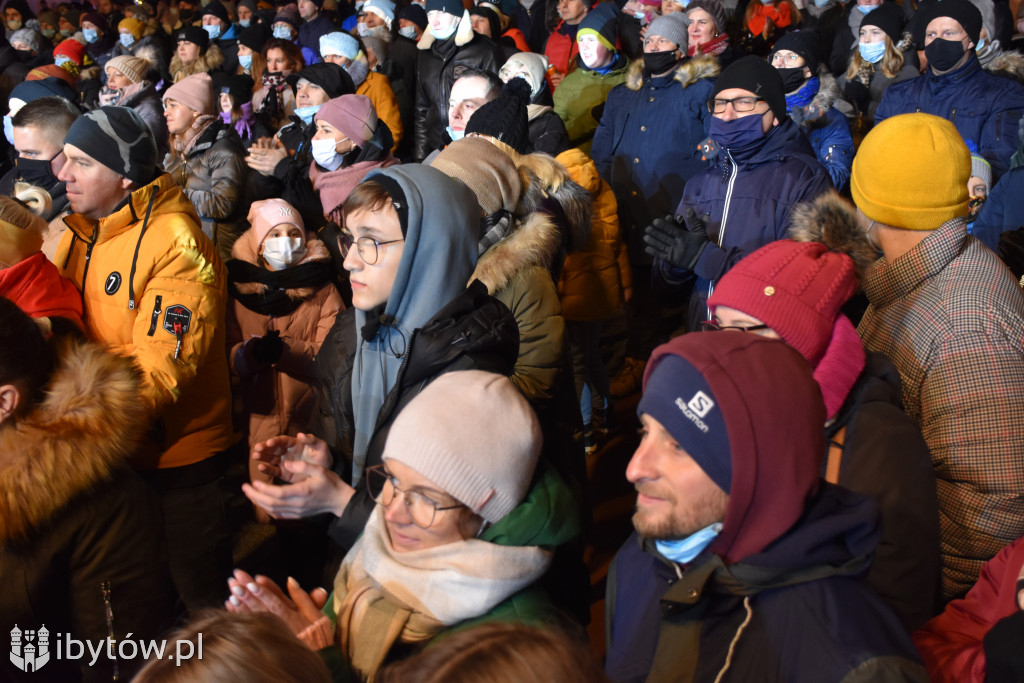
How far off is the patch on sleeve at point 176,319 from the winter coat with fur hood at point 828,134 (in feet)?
11.1

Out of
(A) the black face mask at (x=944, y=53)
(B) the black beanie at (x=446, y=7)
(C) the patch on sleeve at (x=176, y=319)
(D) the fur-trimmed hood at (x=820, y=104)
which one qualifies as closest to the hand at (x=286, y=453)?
(C) the patch on sleeve at (x=176, y=319)

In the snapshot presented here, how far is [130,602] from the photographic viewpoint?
2271 mm

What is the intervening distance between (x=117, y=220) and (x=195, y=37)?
6919mm

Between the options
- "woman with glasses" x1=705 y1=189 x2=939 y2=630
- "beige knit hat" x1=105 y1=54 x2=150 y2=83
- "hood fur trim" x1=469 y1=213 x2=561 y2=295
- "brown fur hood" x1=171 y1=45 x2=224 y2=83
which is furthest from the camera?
"brown fur hood" x1=171 y1=45 x2=224 y2=83

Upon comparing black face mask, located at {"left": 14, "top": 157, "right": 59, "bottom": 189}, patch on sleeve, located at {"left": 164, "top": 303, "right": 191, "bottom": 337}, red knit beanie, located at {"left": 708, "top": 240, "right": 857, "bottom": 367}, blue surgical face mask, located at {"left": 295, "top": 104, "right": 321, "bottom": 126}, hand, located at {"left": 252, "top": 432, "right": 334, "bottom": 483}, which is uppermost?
red knit beanie, located at {"left": 708, "top": 240, "right": 857, "bottom": 367}

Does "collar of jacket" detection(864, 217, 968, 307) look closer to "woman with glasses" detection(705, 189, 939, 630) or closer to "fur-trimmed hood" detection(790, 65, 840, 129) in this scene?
"woman with glasses" detection(705, 189, 939, 630)

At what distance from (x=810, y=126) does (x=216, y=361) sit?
12.3 feet

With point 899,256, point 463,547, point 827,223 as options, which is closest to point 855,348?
point 899,256

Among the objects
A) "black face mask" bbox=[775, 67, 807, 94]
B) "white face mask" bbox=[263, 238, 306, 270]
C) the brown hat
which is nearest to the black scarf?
"white face mask" bbox=[263, 238, 306, 270]

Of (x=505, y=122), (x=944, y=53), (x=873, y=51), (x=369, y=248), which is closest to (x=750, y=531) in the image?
(x=369, y=248)

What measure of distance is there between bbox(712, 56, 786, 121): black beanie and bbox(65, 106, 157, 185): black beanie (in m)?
2.50

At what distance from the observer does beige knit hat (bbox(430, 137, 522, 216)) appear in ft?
10.0

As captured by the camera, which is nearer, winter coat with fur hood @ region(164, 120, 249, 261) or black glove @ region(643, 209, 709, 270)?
black glove @ region(643, 209, 709, 270)

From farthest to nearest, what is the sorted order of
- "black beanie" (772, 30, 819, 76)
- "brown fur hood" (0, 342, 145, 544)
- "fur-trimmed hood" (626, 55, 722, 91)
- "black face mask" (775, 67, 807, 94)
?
"black beanie" (772, 30, 819, 76) → "fur-trimmed hood" (626, 55, 722, 91) → "black face mask" (775, 67, 807, 94) → "brown fur hood" (0, 342, 145, 544)
